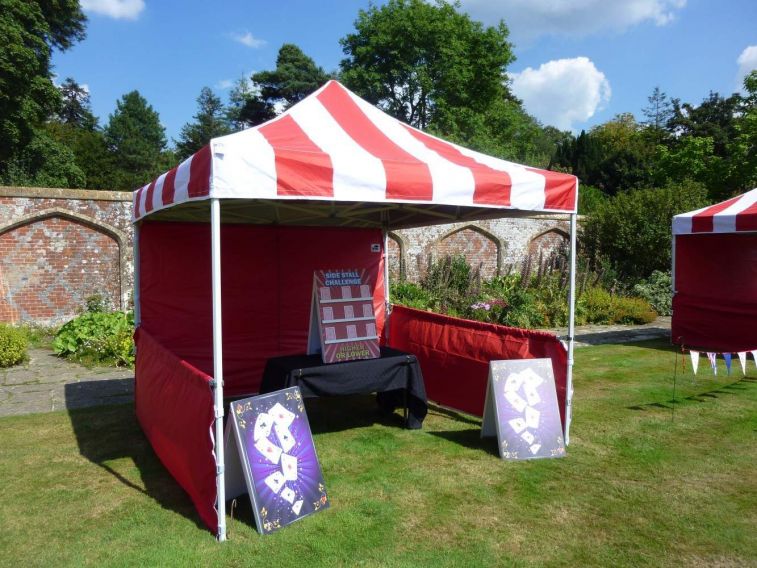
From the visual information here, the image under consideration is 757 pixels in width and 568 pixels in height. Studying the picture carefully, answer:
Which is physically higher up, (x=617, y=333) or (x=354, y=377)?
(x=354, y=377)

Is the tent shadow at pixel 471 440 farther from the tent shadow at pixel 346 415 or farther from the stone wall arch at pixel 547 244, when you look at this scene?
the stone wall arch at pixel 547 244

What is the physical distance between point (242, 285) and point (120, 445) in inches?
83.2

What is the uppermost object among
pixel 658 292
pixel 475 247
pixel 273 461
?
pixel 475 247

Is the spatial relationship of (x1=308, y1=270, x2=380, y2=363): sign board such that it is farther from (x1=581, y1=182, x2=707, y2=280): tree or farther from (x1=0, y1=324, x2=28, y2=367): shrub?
(x1=581, y1=182, x2=707, y2=280): tree

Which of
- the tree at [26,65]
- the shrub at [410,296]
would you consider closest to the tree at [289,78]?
the tree at [26,65]

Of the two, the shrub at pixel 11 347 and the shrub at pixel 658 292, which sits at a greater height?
the shrub at pixel 658 292

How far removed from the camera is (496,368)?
15.3 ft

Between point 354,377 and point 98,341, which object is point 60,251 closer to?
point 98,341

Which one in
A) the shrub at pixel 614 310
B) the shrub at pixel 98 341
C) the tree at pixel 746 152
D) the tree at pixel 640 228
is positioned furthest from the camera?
the tree at pixel 746 152

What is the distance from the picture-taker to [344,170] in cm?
362

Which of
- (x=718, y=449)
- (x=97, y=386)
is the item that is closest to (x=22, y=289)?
(x=97, y=386)

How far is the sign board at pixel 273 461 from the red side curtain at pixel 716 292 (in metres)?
7.72

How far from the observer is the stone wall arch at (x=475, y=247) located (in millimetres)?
14336

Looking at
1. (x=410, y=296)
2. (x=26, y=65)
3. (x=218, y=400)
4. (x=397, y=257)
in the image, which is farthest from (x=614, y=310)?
(x=26, y=65)
